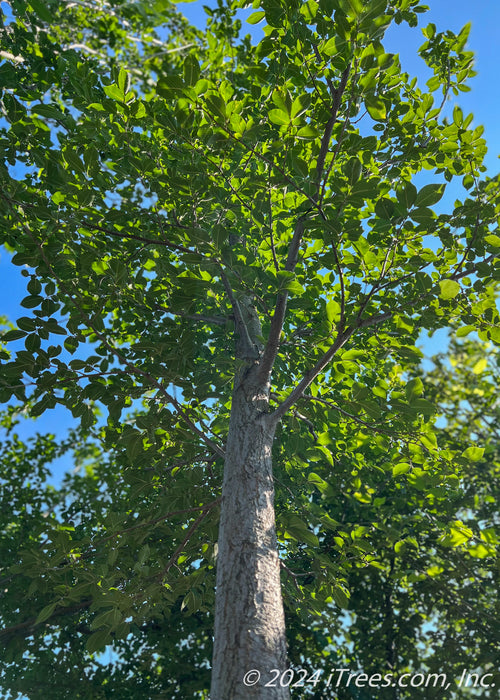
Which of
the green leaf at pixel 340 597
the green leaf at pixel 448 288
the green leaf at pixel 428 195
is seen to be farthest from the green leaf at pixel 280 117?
the green leaf at pixel 340 597

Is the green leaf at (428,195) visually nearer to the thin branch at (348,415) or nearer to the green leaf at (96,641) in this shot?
the thin branch at (348,415)

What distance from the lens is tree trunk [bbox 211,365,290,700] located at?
7.34ft

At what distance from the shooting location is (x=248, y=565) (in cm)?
262

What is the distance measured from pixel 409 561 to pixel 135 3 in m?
8.10

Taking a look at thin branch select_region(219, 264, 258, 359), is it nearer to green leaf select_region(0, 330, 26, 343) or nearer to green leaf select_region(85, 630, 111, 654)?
green leaf select_region(0, 330, 26, 343)

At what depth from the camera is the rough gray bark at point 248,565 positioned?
2.25 meters

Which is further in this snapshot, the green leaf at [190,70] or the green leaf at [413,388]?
the green leaf at [413,388]

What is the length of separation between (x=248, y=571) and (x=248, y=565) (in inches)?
1.3

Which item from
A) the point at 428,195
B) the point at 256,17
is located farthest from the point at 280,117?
the point at 256,17

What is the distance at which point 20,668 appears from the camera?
579cm

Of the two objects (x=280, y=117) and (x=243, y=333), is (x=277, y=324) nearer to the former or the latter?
(x=243, y=333)

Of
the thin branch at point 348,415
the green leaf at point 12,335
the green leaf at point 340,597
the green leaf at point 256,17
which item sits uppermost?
the green leaf at point 256,17

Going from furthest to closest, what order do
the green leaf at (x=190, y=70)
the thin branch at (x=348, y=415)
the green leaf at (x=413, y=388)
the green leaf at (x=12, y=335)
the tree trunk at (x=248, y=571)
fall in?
the thin branch at (x=348, y=415) < the green leaf at (x=12, y=335) < the green leaf at (x=413, y=388) < the green leaf at (x=190, y=70) < the tree trunk at (x=248, y=571)

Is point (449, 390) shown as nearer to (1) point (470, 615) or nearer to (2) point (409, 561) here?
(2) point (409, 561)
